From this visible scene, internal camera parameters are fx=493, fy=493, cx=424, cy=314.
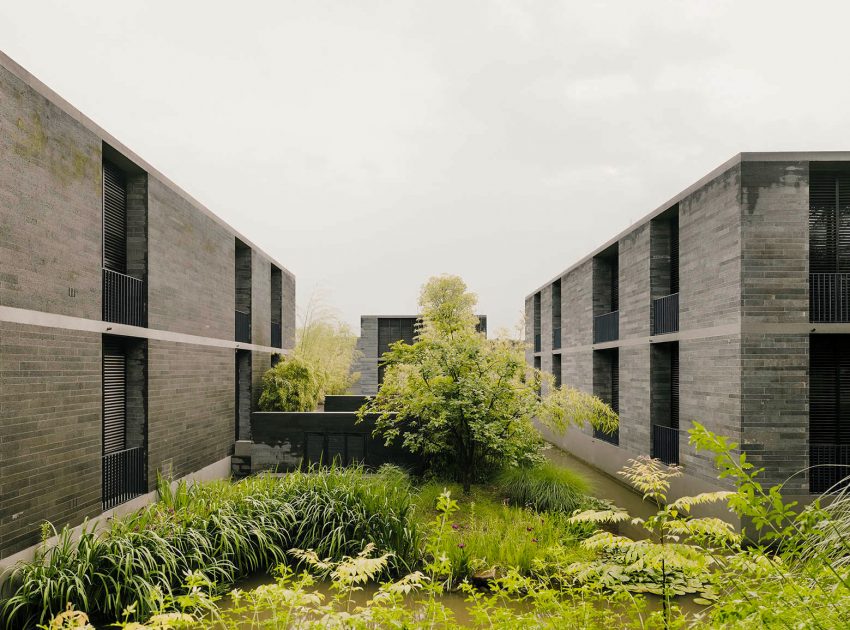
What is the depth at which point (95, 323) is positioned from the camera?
23.3 ft

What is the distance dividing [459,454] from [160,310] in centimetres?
609

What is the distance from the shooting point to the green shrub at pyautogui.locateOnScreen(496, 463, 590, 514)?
7953 millimetres

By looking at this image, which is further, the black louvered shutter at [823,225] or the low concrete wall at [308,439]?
the low concrete wall at [308,439]

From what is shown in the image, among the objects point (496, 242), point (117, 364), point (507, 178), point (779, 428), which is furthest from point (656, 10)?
point (496, 242)

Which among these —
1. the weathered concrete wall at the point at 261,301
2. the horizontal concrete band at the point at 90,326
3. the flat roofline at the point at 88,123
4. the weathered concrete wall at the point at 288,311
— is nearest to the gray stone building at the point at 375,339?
the weathered concrete wall at the point at 288,311

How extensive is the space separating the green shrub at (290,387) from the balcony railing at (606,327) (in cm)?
793

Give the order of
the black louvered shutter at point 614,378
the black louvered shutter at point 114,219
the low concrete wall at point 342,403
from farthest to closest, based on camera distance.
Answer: the low concrete wall at point 342,403, the black louvered shutter at point 614,378, the black louvered shutter at point 114,219

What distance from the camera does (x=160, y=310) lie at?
8.96m

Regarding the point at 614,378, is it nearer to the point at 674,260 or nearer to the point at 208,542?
the point at 674,260

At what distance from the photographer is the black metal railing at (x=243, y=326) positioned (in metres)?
13.0

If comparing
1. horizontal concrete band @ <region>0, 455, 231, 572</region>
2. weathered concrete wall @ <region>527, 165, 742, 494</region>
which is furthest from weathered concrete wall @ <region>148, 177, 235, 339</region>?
weathered concrete wall @ <region>527, 165, 742, 494</region>

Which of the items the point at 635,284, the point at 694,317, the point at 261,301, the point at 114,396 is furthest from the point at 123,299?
the point at 635,284

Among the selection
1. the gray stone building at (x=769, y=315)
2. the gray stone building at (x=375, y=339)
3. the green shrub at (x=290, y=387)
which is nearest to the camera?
the gray stone building at (x=769, y=315)

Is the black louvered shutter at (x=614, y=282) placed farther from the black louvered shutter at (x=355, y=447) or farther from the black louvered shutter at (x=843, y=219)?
the black louvered shutter at (x=355, y=447)
